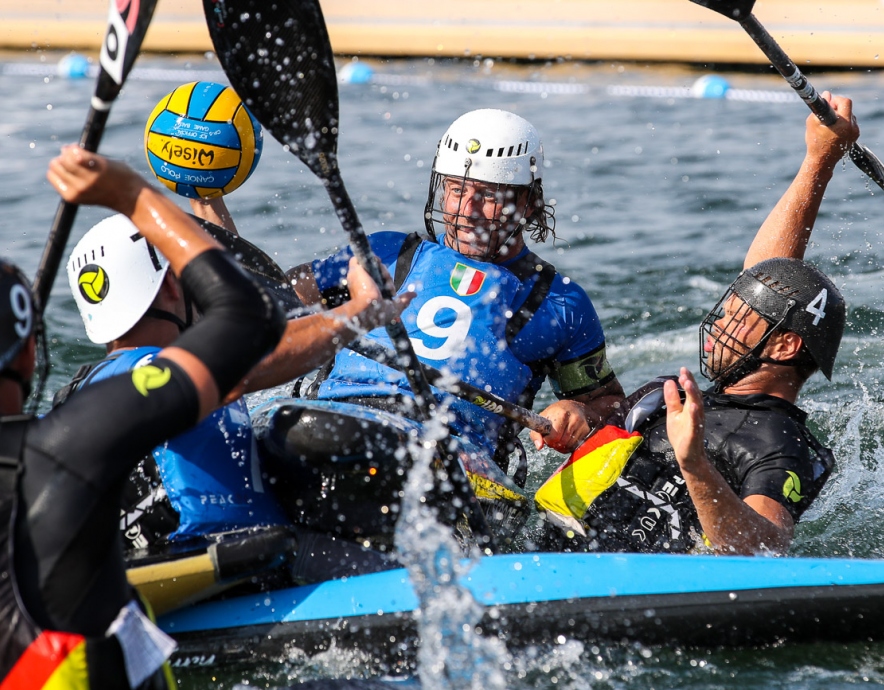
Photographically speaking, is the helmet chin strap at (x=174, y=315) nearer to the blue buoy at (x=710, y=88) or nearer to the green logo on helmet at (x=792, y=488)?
the green logo on helmet at (x=792, y=488)

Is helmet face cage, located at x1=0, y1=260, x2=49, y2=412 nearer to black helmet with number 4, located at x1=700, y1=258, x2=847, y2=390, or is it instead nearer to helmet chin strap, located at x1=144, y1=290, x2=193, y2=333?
helmet chin strap, located at x1=144, y1=290, x2=193, y2=333

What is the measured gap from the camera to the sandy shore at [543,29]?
12984 millimetres

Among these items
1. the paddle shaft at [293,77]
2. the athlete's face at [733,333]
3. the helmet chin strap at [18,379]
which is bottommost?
the athlete's face at [733,333]

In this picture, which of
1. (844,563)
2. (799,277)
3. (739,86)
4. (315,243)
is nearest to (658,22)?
(739,86)

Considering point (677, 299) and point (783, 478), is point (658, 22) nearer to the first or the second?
point (677, 299)

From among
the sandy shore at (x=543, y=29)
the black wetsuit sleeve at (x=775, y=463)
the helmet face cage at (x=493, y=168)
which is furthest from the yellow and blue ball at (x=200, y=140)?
the sandy shore at (x=543, y=29)

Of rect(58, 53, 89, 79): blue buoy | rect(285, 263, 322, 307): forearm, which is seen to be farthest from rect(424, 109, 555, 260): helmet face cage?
rect(58, 53, 89, 79): blue buoy

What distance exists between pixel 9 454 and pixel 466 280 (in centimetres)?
233

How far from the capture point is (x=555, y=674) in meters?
3.26

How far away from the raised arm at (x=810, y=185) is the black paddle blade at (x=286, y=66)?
197 cm

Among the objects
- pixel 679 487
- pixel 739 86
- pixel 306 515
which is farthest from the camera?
pixel 739 86

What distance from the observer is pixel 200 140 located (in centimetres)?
435

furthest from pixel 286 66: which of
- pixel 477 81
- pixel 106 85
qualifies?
pixel 477 81

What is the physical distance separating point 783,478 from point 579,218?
19.4 feet
